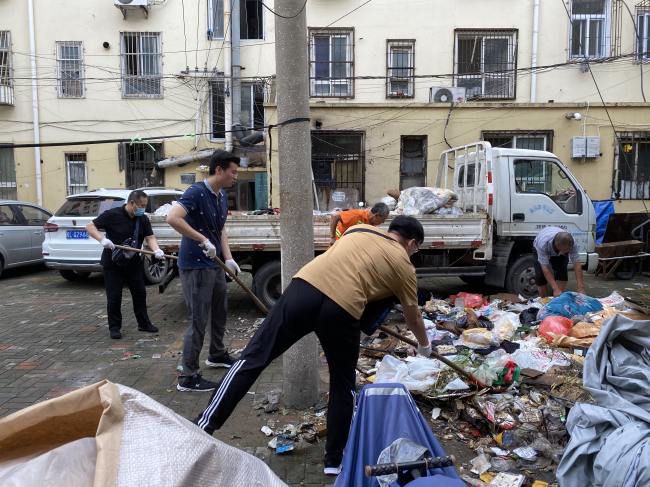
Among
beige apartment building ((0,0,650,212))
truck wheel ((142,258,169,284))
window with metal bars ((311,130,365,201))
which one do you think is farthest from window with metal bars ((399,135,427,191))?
truck wheel ((142,258,169,284))

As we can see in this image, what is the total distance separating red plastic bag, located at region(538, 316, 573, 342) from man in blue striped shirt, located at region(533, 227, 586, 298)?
3.69 feet

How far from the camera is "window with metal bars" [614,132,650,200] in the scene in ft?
40.8

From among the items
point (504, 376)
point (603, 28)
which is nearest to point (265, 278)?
point (504, 376)

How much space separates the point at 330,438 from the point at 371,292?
967mm

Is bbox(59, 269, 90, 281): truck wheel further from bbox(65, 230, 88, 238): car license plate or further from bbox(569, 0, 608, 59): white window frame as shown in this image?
bbox(569, 0, 608, 59): white window frame

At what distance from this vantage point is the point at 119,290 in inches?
225

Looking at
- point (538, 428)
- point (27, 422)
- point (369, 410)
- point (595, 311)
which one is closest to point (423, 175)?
point (595, 311)

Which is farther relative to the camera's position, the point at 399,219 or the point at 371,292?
the point at 399,219

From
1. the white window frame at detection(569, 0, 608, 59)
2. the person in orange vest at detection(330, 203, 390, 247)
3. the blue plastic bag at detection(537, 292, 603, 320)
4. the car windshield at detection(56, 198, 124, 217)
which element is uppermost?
the white window frame at detection(569, 0, 608, 59)

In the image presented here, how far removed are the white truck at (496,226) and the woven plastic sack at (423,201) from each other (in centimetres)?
28

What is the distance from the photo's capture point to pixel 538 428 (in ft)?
11.1

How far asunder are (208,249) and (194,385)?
3.84ft

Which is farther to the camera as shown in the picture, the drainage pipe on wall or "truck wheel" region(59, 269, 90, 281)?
the drainage pipe on wall

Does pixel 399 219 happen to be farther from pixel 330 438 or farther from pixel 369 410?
pixel 330 438
